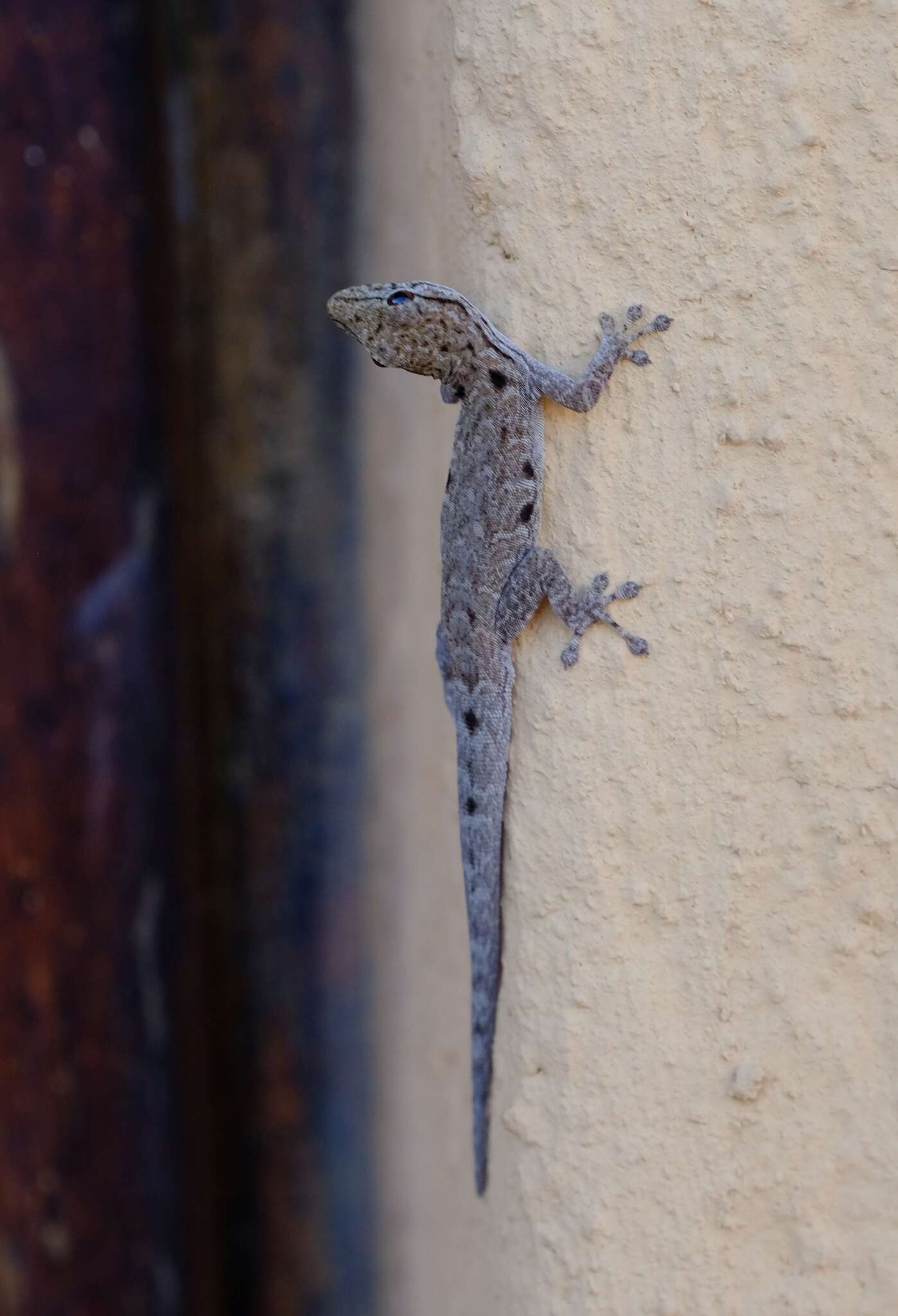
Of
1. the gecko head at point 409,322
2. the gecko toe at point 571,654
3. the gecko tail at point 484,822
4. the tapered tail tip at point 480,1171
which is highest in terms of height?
the gecko head at point 409,322

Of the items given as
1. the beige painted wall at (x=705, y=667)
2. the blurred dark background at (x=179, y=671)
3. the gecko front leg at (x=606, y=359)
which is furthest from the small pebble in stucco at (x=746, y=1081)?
the blurred dark background at (x=179, y=671)

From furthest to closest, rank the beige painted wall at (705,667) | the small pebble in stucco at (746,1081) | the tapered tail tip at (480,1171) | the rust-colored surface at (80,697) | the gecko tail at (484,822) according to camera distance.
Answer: the rust-colored surface at (80,697), the tapered tail tip at (480,1171), the gecko tail at (484,822), the small pebble in stucco at (746,1081), the beige painted wall at (705,667)

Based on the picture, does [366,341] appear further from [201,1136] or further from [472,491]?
[201,1136]

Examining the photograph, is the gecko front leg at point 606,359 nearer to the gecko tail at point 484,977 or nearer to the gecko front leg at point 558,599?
the gecko front leg at point 558,599

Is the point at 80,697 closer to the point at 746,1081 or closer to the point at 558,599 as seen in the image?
the point at 558,599

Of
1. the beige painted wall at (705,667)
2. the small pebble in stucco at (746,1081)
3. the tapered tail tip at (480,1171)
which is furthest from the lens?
the tapered tail tip at (480,1171)

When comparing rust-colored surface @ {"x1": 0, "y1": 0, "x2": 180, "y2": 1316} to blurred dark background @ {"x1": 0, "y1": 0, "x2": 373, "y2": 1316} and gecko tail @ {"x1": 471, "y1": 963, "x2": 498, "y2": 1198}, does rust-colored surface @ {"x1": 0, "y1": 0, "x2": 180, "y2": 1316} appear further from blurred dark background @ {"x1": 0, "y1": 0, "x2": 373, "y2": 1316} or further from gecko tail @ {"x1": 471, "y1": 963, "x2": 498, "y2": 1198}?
gecko tail @ {"x1": 471, "y1": 963, "x2": 498, "y2": 1198}

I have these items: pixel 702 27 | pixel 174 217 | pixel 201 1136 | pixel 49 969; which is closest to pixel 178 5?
pixel 174 217
